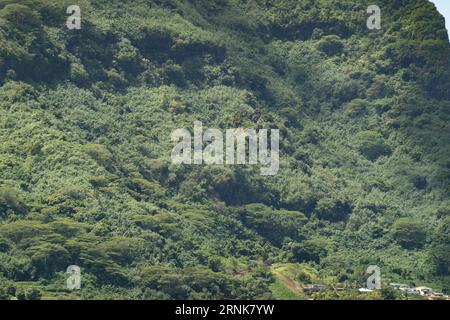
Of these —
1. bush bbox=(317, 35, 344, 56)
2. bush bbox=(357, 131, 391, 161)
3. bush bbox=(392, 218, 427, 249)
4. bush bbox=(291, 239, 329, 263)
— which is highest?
bush bbox=(317, 35, 344, 56)

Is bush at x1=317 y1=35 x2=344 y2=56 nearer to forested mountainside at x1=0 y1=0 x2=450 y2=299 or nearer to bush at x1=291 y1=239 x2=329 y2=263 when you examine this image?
forested mountainside at x1=0 y1=0 x2=450 y2=299

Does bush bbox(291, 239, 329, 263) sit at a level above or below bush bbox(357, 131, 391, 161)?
below

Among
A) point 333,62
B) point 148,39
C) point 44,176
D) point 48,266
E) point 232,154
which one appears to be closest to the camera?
point 48,266

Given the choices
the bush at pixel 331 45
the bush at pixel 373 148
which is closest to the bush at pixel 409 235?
the bush at pixel 373 148

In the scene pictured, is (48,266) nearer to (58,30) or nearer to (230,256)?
(230,256)

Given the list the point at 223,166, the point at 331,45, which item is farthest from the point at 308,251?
the point at 331,45

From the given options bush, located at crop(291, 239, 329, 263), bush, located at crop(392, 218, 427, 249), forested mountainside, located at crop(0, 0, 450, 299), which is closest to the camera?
forested mountainside, located at crop(0, 0, 450, 299)

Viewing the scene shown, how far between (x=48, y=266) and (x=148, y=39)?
47.3 m

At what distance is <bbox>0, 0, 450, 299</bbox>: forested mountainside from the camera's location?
11456 centimetres

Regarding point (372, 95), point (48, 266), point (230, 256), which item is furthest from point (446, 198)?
point (48, 266)

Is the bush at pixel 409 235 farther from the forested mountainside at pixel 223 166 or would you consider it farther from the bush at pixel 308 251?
the bush at pixel 308 251

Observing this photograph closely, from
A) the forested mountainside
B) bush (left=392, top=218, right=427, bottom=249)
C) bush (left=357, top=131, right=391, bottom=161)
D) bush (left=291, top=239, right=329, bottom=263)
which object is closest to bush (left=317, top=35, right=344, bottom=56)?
the forested mountainside

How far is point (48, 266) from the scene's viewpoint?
108m

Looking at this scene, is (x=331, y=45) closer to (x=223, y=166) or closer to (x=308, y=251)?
(x=223, y=166)
